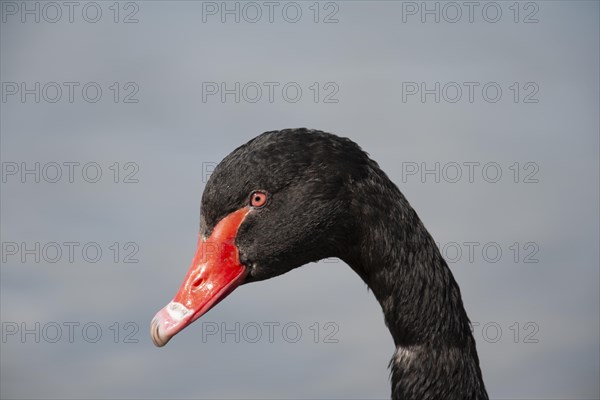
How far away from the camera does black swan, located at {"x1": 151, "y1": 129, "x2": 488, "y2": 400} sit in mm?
4555

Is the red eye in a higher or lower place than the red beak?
higher

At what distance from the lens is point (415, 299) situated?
468 cm

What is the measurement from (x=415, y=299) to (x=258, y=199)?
43.4 inches

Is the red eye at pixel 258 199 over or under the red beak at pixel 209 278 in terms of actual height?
over

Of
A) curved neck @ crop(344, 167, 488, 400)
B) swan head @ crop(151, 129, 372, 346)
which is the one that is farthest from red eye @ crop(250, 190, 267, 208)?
curved neck @ crop(344, 167, 488, 400)

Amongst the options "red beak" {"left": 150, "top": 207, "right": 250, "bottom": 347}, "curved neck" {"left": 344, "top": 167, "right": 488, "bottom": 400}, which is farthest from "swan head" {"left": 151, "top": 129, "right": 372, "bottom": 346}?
"curved neck" {"left": 344, "top": 167, "right": 488, "bottom": 400}

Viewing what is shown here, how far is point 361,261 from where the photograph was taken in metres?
4.74

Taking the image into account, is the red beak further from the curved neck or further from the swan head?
the curved neck

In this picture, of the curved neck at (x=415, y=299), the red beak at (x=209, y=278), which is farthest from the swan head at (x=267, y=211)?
the curved neck at (x=415, y=299)

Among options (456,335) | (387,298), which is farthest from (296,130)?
(456,335)

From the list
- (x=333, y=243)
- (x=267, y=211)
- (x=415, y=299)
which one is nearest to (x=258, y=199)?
(x=267, y=211)

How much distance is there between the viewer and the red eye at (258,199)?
15.1ft

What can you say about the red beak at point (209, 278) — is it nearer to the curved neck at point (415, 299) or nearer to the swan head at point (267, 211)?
the swan head at point (267, 211)

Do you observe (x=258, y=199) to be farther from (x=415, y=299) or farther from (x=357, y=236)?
(x=415, y=299)
